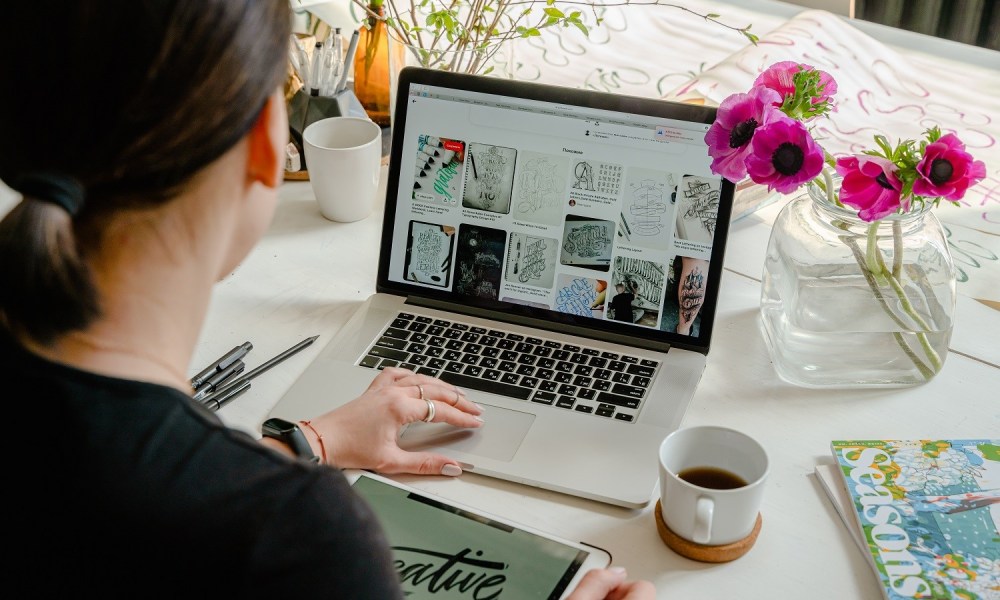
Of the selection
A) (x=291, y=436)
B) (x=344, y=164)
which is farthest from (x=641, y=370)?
(x=344, y=164)

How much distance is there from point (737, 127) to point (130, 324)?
0.59 meters

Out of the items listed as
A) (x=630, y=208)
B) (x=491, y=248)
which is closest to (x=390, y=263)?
(x=491, y=248)

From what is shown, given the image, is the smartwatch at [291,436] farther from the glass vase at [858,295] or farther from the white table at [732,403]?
the glass vase at [858,295]

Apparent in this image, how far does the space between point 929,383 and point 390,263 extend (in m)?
0.61

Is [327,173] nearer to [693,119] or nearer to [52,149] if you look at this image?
[693,119]

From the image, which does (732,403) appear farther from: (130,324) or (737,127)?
(130,324)

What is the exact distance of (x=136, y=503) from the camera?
49 cm

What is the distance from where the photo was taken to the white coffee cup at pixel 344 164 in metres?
1.28

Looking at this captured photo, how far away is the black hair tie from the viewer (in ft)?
1.59

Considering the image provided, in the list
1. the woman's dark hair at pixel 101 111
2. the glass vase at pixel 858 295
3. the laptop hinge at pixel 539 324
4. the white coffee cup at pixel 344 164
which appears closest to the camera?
the woman's dark hair at pixel 101 111

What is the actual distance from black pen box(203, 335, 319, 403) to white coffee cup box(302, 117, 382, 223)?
284 mm

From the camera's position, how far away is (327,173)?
1.29 meters

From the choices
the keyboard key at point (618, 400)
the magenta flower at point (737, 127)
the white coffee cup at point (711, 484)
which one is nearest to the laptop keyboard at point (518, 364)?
the keyboard key at point (618, 400)

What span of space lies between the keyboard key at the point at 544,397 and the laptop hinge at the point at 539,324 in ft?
0.38
